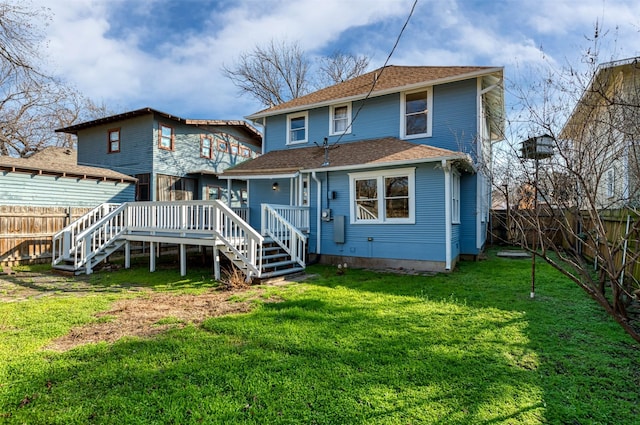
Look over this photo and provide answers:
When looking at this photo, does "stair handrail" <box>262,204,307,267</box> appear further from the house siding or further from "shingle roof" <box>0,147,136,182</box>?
"shingle roof" <box>0,147,136,182</box>

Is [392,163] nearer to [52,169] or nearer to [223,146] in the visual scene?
[52,169]

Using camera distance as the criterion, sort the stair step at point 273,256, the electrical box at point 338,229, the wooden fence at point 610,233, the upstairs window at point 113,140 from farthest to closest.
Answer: the upstairs window at point 113,140 → the electrical box at point 338,229 → the stair step at point 273,256 → the wooden fence at point 610,233

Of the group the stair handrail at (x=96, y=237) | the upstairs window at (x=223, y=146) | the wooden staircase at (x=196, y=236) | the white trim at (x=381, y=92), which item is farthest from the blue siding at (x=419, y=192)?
the upstairs window at (x=223, y=146)

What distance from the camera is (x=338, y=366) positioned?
3447 millimetres

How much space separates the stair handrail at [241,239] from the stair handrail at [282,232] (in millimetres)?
858

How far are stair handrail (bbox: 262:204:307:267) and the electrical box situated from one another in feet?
3.63

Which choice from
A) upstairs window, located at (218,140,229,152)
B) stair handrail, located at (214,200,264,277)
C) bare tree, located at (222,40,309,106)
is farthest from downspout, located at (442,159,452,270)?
bare tree, located at (222,40,309,106)

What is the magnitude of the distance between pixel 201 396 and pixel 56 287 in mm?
6808

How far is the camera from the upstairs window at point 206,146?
60.7 feet

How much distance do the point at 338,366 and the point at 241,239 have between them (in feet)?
17.7

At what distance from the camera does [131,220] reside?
10094mm

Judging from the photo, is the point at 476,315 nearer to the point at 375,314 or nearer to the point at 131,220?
the point at 375,314

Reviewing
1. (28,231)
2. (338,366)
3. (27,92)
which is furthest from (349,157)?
(27,92)

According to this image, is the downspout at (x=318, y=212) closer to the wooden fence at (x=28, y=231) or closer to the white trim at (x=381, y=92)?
the white trim at (x=381, y=92)
